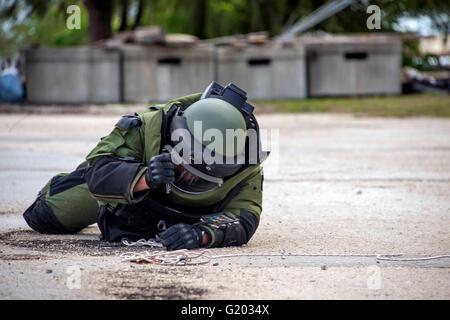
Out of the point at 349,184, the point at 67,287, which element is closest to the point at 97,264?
the point at 67,287

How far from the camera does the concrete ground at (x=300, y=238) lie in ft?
16.3

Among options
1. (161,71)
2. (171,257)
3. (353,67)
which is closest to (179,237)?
(171,257)

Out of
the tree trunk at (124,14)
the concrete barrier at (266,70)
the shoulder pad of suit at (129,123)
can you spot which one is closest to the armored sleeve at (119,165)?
the shoulder pad of suit at (129,123)

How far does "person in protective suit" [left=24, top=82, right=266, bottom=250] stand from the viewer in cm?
545

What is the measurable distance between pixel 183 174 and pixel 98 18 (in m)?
21.8

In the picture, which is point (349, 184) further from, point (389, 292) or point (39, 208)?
point (389, 292)

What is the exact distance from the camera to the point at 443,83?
2350cm

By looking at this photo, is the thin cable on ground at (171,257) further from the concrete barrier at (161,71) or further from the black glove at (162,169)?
the concrete barrier at (161,71)

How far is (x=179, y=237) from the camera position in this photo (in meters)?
5.76

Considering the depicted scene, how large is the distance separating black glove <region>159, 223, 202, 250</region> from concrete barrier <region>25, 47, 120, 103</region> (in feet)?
54.5

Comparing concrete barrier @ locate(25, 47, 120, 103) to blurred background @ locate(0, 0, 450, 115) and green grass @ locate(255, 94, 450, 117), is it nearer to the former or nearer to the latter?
blurred background @ locate(0, 0, 450, 115)

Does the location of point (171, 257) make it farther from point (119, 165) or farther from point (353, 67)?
point (353, 67)

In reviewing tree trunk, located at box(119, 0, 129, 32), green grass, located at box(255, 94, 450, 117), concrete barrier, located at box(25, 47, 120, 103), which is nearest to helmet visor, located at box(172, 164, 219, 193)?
green grass, located at box(255, 94, 450, 117)
